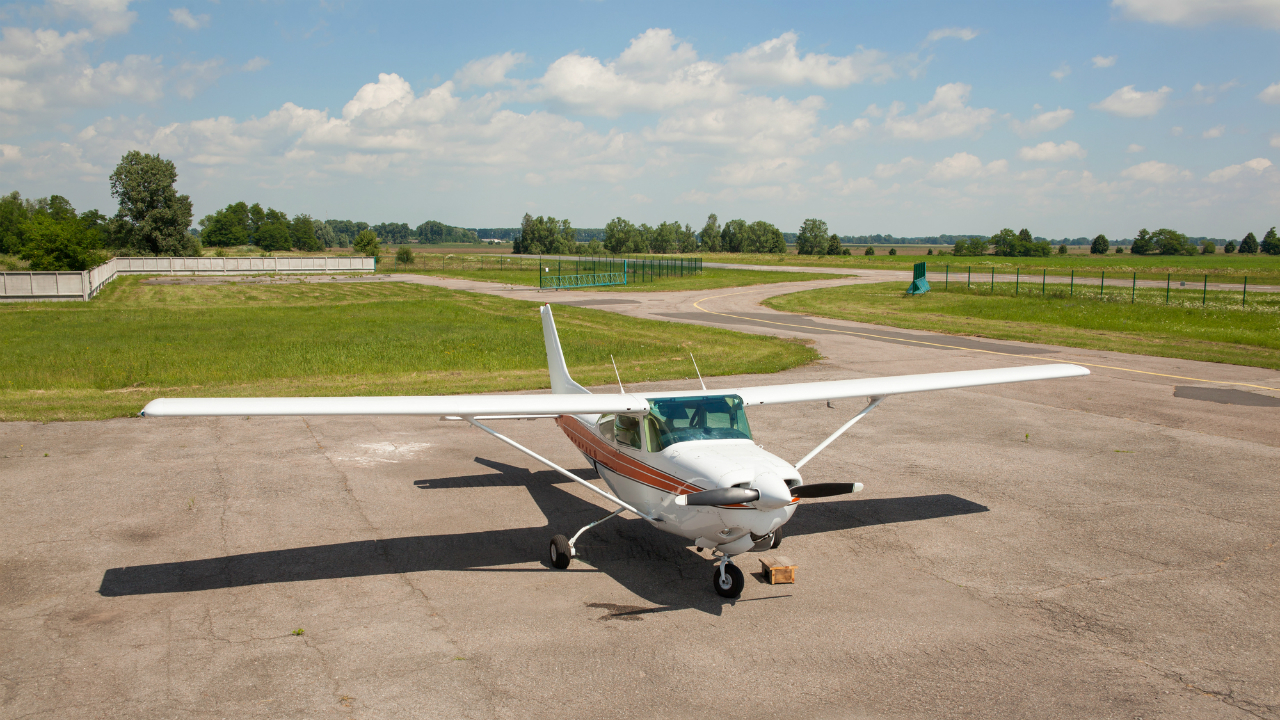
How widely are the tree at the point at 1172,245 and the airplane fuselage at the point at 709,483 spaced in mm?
180548

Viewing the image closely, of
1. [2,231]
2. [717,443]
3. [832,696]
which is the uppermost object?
[2,231]

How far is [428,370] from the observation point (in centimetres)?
2145

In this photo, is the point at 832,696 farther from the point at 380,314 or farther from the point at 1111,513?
the point at 380,314

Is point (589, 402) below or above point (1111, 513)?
above

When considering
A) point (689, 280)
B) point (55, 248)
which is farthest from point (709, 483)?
point (55, 248)

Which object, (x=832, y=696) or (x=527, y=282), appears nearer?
(x=832, y=696)

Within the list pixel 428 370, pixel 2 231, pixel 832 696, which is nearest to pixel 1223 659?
pixel 832 696

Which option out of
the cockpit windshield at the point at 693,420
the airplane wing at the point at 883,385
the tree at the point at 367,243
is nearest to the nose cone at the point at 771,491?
the cockpit windshield at the point at 693,420

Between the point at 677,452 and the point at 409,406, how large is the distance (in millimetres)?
3139

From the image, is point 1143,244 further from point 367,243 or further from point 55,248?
point 55,248

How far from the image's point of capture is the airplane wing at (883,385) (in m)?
9.23

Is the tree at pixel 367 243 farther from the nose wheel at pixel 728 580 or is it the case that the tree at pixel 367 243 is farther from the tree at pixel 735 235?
the nose wheel at pixel 728 580

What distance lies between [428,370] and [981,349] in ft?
61.9

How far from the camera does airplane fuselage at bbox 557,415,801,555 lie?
692 centimetres
